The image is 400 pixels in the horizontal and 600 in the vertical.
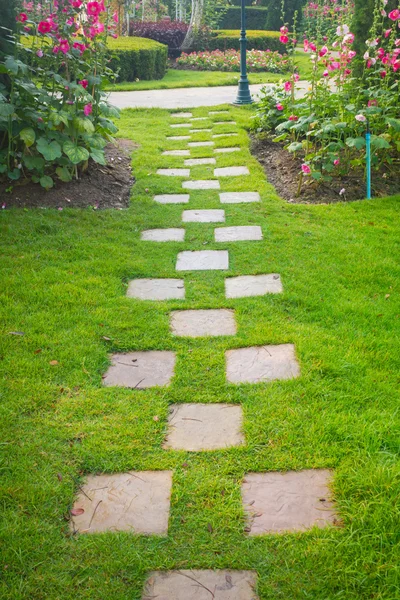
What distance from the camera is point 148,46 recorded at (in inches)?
456

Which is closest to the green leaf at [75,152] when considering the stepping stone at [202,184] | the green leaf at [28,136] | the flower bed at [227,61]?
the green leaf at [28,136]

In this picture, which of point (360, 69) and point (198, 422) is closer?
point (198, 422)

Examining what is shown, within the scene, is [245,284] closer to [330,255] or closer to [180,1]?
[330,255]

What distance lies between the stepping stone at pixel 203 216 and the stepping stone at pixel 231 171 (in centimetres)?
103

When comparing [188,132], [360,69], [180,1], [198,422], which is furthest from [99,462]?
[180,1]

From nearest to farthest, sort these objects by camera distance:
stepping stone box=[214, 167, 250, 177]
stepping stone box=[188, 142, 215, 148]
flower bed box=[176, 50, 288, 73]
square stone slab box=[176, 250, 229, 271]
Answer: square stone slab box=[176, 250, 229, 271] < stepping stone box=[214, 167, 250, 177] < stepping stone box=[188, 142, 215, 148] < flower bed box=[176, 50, 288, 73]

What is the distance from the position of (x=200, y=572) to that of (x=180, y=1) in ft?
64.6

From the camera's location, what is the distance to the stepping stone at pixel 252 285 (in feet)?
10.6

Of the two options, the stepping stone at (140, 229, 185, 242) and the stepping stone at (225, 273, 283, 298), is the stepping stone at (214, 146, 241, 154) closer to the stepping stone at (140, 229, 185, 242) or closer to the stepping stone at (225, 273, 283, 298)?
the stepping stone at (140, 229, 185, 242)

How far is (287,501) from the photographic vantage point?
1.86m

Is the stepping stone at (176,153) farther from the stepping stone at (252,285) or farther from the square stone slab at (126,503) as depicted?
the square stone slab at (126,503)

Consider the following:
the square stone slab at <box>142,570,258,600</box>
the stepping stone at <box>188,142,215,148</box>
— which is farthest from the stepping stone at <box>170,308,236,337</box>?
the stepping stone at <box>188,142,215,148</box>

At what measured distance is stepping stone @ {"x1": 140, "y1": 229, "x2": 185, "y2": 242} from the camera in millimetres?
4031

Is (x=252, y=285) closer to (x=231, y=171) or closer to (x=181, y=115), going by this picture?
(x=231, y=171)
